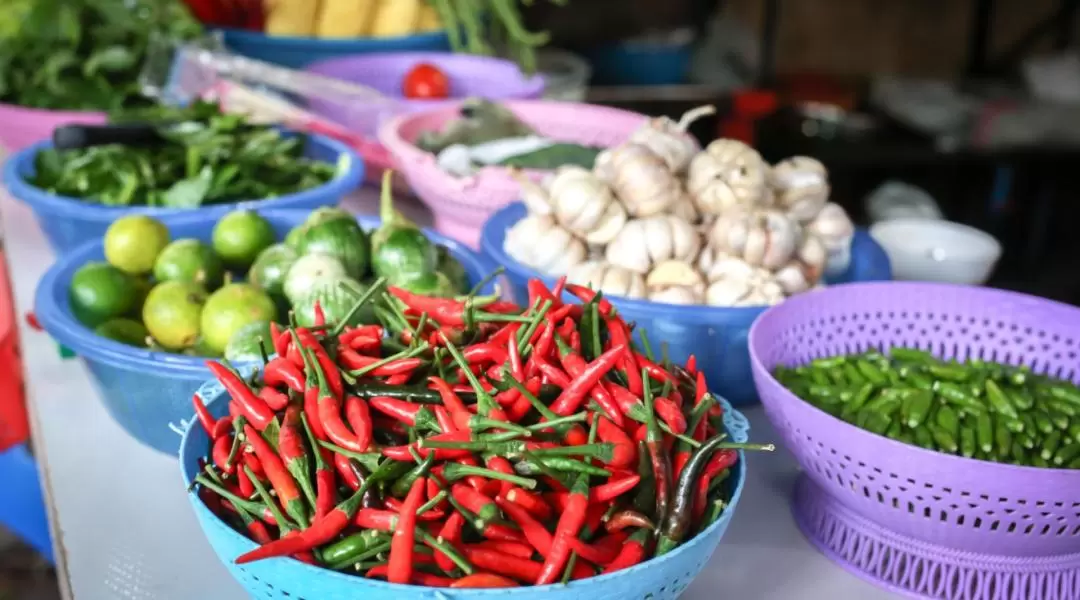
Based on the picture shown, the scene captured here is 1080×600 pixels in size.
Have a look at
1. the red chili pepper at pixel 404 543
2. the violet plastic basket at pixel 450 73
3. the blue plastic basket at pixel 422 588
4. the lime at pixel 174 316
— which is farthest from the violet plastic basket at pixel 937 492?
the violet plastic basket at pixel 450 73

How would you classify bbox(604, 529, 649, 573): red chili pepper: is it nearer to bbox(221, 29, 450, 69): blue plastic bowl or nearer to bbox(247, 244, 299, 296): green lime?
bbox(247, 244, 299, 296): green lime

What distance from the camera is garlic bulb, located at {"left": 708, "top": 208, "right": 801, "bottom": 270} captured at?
142cm

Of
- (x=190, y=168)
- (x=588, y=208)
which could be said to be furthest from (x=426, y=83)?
(x=588, y=208)

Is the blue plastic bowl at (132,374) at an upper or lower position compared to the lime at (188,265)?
lower

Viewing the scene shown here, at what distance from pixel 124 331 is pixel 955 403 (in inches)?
40.5

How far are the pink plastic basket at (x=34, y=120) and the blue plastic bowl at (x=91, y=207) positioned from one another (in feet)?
0.85

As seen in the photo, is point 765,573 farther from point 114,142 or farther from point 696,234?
point 114,142

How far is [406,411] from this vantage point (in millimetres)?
947

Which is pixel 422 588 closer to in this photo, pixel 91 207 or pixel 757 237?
pixel 757 237

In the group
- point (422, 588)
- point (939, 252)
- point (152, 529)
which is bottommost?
point (152, 529)

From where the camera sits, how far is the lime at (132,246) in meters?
1.46

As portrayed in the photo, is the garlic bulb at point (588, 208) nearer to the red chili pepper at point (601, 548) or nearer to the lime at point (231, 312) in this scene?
the lime at point (231, 312)

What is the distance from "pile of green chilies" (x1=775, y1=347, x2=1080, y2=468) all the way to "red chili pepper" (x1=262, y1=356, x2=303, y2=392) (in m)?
0.58

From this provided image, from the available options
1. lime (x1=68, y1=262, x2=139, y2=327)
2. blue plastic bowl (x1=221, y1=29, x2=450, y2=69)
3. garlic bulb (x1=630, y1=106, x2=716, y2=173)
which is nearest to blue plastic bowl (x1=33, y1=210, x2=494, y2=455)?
lime (x1=68, y1=262, x2=139, y2=327)
